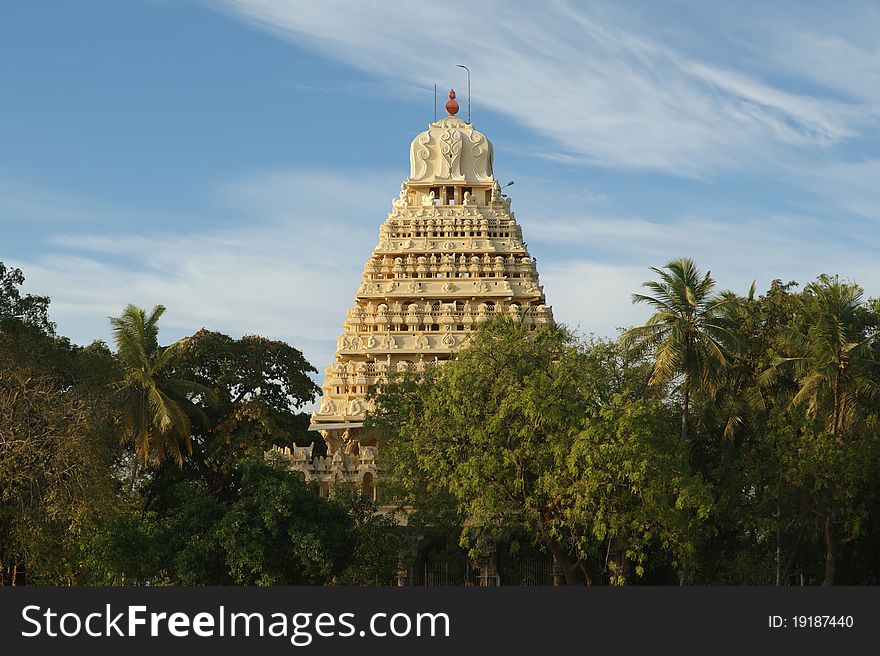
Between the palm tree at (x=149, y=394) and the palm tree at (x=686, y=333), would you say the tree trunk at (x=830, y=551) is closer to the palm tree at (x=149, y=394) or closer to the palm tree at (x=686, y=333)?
the palm tree at (x=686, y=333)

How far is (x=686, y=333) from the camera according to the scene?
60125 millimetres

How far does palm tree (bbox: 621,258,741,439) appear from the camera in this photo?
59.8 m

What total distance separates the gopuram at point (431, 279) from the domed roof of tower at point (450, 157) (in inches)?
1.9

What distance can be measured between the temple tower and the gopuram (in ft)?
0.15

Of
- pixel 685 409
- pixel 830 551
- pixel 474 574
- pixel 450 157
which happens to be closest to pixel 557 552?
pixel 685 409

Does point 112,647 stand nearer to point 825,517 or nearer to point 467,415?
point 467,415

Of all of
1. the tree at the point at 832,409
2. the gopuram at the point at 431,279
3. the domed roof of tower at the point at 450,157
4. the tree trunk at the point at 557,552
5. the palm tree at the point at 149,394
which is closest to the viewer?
the tree trunk at the point at 557,552

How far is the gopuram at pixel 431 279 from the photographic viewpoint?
241 feet

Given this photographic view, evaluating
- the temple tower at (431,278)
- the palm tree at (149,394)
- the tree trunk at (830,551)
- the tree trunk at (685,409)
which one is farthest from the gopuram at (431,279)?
the tree trunk at (830,551)

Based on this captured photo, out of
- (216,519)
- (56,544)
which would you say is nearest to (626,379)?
(216,519)

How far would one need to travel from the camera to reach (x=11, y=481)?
2132 inches

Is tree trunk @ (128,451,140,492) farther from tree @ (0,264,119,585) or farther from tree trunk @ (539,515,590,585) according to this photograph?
tree trunk @ (539,515,590,585)

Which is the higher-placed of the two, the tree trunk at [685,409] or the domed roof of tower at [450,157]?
the domed roof of tower at [450,157]

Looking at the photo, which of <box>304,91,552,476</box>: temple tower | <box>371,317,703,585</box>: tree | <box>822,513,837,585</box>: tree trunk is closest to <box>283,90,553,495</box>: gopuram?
<box>304,91,552,476</box>: temple tower
